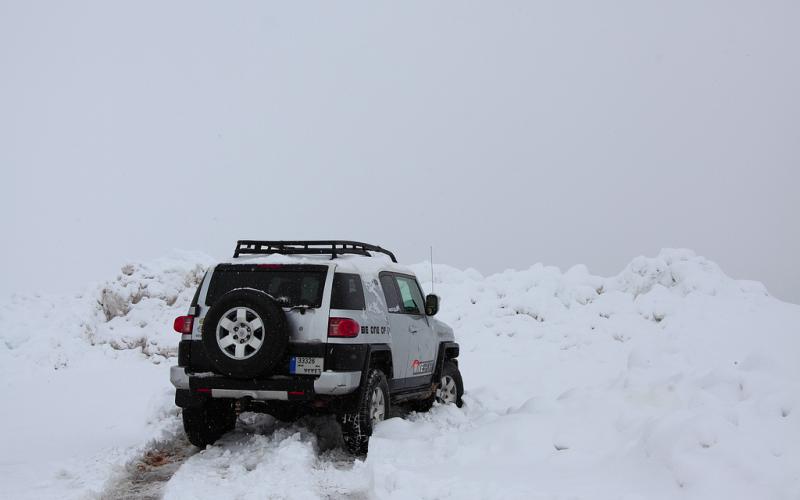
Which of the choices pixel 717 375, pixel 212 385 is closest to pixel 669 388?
pixel 717 375

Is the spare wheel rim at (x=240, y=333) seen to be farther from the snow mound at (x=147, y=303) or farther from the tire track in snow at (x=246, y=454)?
the snow mound at (x=147, y=303)

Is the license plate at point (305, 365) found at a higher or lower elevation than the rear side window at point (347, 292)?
lower

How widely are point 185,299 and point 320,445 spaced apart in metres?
11.9

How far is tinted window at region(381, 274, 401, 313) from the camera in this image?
26.1 feet

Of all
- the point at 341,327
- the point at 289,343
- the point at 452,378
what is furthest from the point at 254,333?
the point at 452,378

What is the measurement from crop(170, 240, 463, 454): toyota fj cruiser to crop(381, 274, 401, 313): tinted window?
0.04 metres

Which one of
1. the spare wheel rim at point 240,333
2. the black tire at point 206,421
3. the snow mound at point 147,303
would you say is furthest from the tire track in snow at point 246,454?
the snow mound at point 147,303

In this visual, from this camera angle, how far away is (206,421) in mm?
7242

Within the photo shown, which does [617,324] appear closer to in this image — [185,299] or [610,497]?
[185,299]

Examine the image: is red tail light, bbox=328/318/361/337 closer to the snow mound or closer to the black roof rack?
the black roof rack

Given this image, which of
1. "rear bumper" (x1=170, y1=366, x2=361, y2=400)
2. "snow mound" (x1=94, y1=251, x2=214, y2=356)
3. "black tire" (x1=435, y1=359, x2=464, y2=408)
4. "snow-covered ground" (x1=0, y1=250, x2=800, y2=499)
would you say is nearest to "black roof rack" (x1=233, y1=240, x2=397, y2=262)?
"rear bumper" (x1=170, y1=366, x2=361, y2=400)

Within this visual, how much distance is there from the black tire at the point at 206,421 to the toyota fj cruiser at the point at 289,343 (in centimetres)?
1

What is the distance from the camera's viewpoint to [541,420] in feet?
21.7

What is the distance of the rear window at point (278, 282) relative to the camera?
6.92 metres
